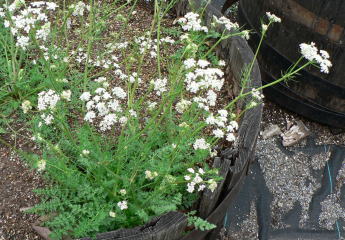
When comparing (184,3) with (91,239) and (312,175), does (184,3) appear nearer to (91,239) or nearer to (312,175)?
(312,175)

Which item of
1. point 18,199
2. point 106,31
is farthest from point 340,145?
point 18,199

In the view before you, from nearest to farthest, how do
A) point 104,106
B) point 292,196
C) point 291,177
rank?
1. point 104,106
2. point 292,196
3. point 291,177

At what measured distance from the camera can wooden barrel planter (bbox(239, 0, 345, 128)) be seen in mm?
2984

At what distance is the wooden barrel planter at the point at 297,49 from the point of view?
2.98 metres

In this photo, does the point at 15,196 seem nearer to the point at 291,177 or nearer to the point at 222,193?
the point at 222,193

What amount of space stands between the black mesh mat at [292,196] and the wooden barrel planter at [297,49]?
354 millimetres

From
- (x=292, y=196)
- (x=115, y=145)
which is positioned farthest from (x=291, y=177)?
(x=115, y=145)

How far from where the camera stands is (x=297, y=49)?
329 centimetres

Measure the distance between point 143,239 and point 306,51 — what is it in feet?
3.68

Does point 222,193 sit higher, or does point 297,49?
point 297,49

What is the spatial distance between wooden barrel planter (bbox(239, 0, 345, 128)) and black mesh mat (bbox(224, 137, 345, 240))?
0.35 m

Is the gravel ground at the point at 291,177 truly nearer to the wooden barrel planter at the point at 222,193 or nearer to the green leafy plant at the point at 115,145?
the wooden barrel planter at the point at 222,193

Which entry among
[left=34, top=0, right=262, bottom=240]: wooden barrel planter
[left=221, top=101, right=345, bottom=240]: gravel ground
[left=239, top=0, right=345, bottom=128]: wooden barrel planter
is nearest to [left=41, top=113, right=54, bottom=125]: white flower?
[left=34, top=0, right=262, bottom=240]: wooden barrel planter

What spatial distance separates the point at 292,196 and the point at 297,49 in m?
1.18
